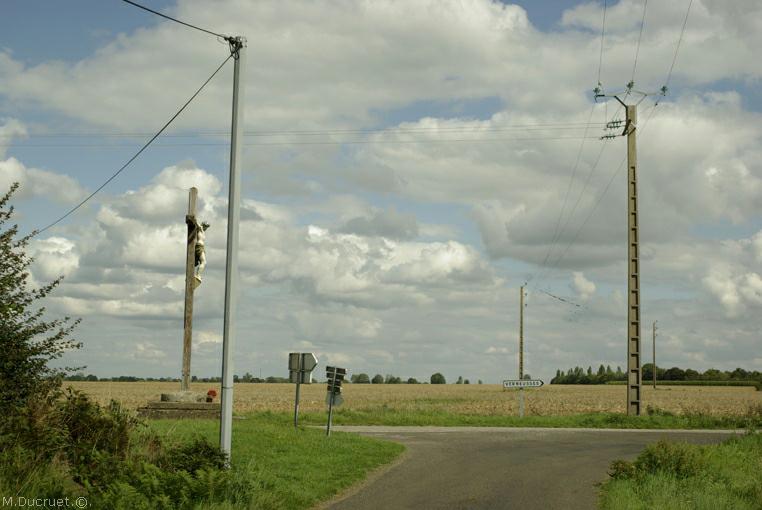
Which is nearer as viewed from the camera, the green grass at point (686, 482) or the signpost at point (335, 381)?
the green grass at point (686, 482)

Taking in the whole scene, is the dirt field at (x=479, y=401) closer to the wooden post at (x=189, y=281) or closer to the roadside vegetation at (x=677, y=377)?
the wooden post at (x=189, y=281)

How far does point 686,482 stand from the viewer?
15102mm

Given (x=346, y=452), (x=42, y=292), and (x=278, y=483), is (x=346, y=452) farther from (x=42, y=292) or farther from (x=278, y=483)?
(x=42, y=292)

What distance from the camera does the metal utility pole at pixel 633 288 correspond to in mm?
32812

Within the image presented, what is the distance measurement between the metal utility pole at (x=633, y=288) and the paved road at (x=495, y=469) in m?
4.17

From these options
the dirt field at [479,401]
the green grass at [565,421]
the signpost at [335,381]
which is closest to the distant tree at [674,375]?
the dirt field at [479,401]

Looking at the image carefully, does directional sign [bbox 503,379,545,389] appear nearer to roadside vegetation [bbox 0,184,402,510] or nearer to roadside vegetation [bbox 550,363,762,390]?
roadside vegetation [bbox 0,184,402,510]

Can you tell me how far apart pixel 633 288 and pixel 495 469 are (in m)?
17.1

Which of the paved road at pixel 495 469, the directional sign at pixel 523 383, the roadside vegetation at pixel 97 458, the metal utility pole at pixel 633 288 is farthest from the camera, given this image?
the directional sign at pixel 523 383

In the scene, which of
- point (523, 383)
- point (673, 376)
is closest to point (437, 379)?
point (673, 376)

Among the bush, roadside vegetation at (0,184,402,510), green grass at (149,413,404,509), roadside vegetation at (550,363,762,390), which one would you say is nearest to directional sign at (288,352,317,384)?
green grass at (149,413,404,509)

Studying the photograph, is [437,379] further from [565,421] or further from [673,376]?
[565,421]

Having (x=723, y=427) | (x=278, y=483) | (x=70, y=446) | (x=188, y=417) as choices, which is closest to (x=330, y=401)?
(x=188, y=417)

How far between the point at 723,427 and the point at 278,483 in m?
25.6
